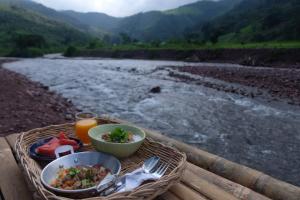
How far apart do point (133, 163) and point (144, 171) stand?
297 mm

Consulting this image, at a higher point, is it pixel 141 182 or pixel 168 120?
pixel 141 182

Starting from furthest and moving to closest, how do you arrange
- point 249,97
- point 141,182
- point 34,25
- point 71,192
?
point 34,25 → point 249,97 → point 141,182 → point 71,192

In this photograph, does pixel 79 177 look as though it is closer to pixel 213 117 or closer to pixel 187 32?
pixel 213 117

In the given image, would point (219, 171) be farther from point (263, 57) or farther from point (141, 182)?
point (263, 57)

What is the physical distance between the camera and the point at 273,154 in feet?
26.7

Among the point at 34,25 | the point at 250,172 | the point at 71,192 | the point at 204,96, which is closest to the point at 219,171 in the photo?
the point at 250,172

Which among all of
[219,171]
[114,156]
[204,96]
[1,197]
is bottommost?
[204,96]

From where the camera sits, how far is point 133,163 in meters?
2.30

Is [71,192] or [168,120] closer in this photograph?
[71,192]

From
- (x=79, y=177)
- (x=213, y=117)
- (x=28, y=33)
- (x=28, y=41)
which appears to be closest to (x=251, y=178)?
(x=79, y=177)

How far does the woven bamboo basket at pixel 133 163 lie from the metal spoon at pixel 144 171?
3.2 inches

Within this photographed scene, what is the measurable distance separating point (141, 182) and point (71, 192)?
0.42m

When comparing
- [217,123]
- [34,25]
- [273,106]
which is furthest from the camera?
[34,25]

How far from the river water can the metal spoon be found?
18.3ft
